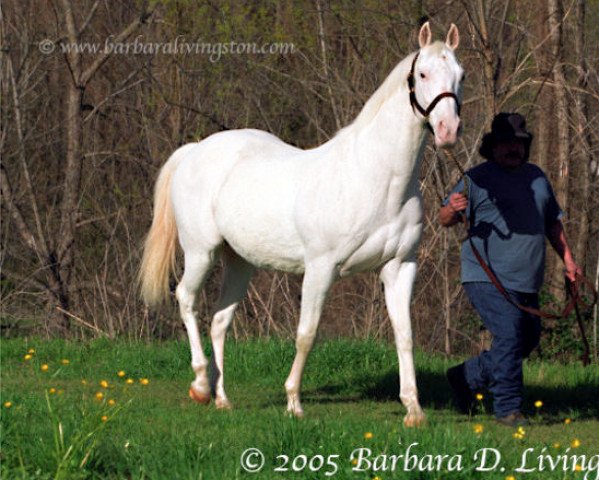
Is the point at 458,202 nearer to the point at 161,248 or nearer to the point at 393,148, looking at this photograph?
the point at 393,148

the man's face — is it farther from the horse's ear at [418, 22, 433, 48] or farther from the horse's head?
the horse's ear at [418, 22, 433, 48]

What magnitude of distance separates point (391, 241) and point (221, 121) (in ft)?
21.1

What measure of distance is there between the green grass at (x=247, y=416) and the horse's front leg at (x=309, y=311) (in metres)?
0.18

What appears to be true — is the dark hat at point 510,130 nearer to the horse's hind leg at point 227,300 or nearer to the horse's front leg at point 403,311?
the horse's front leg at point 403,311

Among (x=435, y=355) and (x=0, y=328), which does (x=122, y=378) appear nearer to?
(x=435, y=355)

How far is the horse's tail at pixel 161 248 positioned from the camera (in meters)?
8.36

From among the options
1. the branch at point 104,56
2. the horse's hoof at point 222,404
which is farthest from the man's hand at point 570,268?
the branch at point 104,56

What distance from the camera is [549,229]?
23.0 ft

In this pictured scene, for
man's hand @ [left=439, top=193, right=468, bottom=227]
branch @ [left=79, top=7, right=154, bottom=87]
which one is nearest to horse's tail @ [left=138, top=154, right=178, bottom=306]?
man's hand @ [left=439, top=193, right=468, bottom=227]

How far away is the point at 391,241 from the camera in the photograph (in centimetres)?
666

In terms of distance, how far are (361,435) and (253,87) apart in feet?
25.6

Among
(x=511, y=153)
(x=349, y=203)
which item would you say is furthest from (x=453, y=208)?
(x=349, y=203)

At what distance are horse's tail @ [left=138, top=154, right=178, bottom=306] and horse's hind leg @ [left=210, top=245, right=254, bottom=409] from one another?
1.63ft

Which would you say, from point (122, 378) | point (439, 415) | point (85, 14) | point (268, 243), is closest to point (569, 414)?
point (439, 415)
